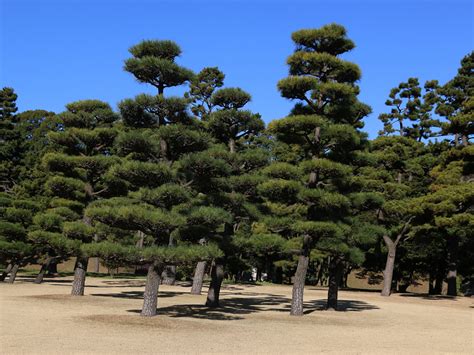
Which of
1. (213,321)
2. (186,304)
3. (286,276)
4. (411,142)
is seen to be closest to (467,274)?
(411,142)

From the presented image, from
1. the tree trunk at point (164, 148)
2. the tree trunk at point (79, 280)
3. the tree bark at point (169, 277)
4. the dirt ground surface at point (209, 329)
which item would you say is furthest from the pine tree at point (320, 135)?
the tree bark at point (169, 277)

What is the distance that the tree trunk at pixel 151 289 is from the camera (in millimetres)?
13828

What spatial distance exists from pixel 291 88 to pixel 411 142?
1820 centimetres

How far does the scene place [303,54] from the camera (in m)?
17.0

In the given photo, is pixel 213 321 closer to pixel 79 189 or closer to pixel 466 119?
pixel 79 189

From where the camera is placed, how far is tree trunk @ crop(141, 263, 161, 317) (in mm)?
13828

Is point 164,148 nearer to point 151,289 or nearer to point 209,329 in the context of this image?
point 151,289

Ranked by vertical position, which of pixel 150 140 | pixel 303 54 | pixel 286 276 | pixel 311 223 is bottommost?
pixel 286 276

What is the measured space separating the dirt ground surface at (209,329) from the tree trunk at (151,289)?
1.03ft

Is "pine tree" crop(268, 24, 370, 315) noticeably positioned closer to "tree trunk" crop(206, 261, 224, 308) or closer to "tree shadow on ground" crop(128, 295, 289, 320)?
"tree shadow on ground" crop(128, 295, 289, 320)

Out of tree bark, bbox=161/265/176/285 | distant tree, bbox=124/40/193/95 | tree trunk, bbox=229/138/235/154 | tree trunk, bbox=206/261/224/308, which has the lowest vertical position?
tree bark, bbox=161/265/176/285

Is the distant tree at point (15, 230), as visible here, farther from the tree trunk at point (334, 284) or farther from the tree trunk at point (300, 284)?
the tree trunk at point (334, 284)

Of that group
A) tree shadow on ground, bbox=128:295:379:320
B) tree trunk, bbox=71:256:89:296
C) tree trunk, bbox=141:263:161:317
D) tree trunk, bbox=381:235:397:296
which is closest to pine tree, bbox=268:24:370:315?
tree shadow on ground, bbox=128:295:379:320

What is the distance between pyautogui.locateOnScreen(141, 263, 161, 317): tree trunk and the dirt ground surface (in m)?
0.31
